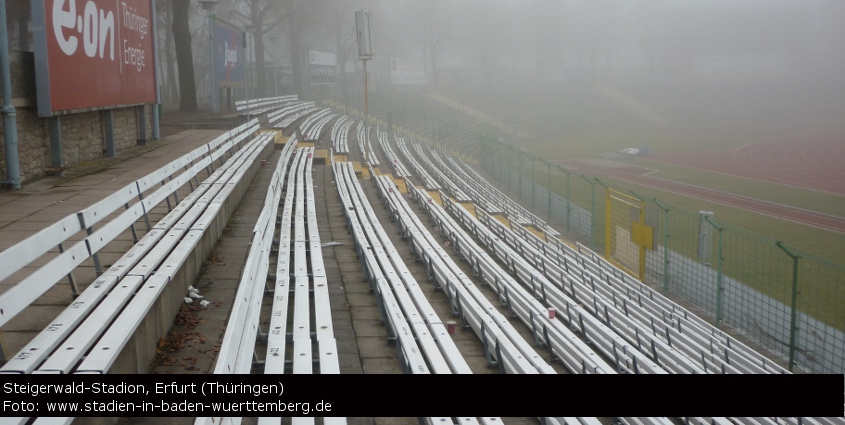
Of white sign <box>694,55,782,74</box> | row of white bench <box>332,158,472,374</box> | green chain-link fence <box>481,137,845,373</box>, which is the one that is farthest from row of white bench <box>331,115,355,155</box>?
white sign <box>694,55,782,74</box>

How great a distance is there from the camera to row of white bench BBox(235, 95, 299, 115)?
22.2 m

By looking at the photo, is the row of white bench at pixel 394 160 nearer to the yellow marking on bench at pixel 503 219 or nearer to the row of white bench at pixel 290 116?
the row of white bench at pixel 290 116

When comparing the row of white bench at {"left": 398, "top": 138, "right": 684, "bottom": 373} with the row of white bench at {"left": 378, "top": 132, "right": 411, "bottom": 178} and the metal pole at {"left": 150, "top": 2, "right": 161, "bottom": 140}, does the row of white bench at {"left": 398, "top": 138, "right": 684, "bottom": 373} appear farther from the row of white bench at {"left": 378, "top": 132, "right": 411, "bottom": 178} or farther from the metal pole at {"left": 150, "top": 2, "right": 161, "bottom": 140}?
the metal pole at {"left": 150, "top": 2, "right": 161, "bottom": 140}

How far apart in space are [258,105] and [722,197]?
15.8 meters

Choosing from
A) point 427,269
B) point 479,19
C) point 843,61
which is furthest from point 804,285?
point 843,61

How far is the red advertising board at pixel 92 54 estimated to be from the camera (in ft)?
32.4

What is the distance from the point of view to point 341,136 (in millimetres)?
25719

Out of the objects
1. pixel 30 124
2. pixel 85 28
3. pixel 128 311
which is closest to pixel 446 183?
pixel 85 28

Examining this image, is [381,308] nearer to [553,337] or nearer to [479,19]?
[553,337]

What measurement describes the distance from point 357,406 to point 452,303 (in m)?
4.19

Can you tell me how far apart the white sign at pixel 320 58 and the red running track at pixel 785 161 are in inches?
718
